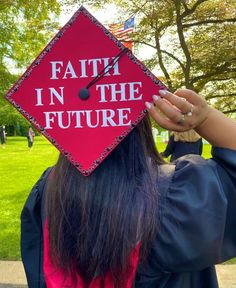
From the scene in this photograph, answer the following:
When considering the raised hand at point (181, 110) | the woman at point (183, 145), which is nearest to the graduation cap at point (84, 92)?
the raised hand at point (181, 110)

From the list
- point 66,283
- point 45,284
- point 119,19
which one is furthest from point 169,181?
point 119,19

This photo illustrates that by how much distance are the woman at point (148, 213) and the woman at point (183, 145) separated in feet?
14.8

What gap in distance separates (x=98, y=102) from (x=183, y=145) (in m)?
4.70

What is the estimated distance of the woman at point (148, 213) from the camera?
112 centimetres

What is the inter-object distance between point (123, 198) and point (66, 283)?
0.32 meters

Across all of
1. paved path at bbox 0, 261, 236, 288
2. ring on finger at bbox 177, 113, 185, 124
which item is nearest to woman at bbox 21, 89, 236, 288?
ring on finger at bbox 177, 113, 185, 124

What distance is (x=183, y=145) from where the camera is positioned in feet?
19.1

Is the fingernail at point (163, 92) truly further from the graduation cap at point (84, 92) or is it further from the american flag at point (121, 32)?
the american flag at point (121, 32)

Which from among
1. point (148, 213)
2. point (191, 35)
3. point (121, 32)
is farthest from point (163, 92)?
point (191, 35)

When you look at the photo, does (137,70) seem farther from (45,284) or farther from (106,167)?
(45,284)

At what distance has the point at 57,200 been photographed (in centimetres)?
122

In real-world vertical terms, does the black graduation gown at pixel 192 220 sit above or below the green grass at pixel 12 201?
above

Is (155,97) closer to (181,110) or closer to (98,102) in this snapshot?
(181,110)

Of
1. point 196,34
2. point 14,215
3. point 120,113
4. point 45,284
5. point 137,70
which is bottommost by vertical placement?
point 14,215
